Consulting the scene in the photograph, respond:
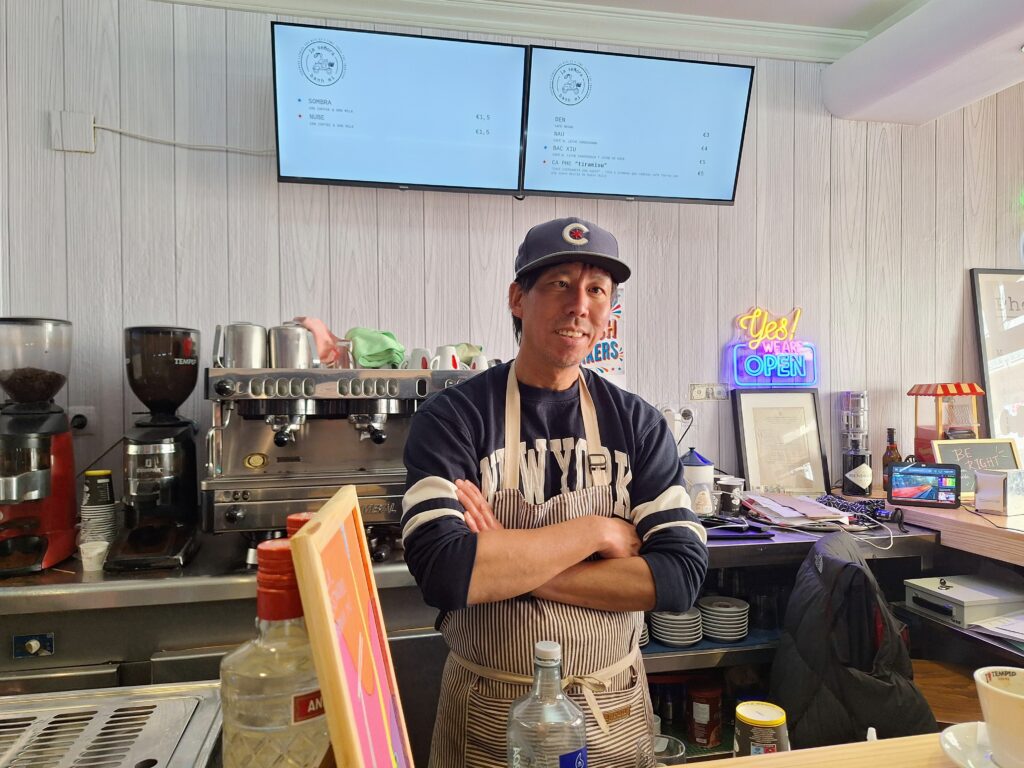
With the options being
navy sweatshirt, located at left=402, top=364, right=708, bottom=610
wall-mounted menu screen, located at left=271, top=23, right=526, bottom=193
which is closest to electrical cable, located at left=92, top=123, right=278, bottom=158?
wall-mounted menu screen, located at left=271, top=23, right=526, bottom=193

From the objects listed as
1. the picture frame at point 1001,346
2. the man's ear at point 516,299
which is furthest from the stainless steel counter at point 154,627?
the picture frame at point 1001,346

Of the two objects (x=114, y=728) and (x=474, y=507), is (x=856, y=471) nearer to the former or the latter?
(x=474, y=507)

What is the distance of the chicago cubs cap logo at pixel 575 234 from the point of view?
4.54 feet

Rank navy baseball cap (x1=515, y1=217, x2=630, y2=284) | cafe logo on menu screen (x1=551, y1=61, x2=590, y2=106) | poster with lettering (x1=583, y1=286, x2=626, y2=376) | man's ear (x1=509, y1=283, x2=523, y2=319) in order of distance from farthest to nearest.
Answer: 1. poster with lettering (x1=583, y1=286, x2=626, y2=376)
2. cafe logo on menu screen (x1=551, y1=61, x2=590, y2=106)
3. man's ear (x1=509, y1=283, x2=523, y2=319)
4. navy baseball cap (x1=515, y1=217, x2=630, y2=284)

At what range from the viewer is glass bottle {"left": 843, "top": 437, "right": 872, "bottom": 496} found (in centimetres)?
292

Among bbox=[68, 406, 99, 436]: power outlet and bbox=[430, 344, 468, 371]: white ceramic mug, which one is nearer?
bbox=[430, 344, 468, 371]: white ceramic mug

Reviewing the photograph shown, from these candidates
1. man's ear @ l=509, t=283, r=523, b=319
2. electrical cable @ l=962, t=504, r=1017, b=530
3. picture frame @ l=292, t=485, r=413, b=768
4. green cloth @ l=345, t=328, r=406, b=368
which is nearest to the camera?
picture frame @ l=292, t=485, r=413, b=768

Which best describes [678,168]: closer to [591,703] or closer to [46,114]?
[591,703]

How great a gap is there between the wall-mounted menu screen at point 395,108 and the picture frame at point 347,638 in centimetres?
224

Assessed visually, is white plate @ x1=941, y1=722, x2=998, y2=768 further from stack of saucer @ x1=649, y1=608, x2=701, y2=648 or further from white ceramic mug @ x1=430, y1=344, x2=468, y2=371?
white ceramic mug @ x1=430, y1=344, x2=468, y2=371

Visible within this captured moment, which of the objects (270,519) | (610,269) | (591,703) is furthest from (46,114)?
(591,703)

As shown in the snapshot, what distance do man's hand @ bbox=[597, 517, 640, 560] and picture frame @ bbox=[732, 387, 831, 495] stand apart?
1789 millimetres

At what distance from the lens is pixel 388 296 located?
9.14 feet

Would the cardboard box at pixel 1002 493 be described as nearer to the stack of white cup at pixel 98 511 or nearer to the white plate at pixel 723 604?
the white plate at pixel 723 604
